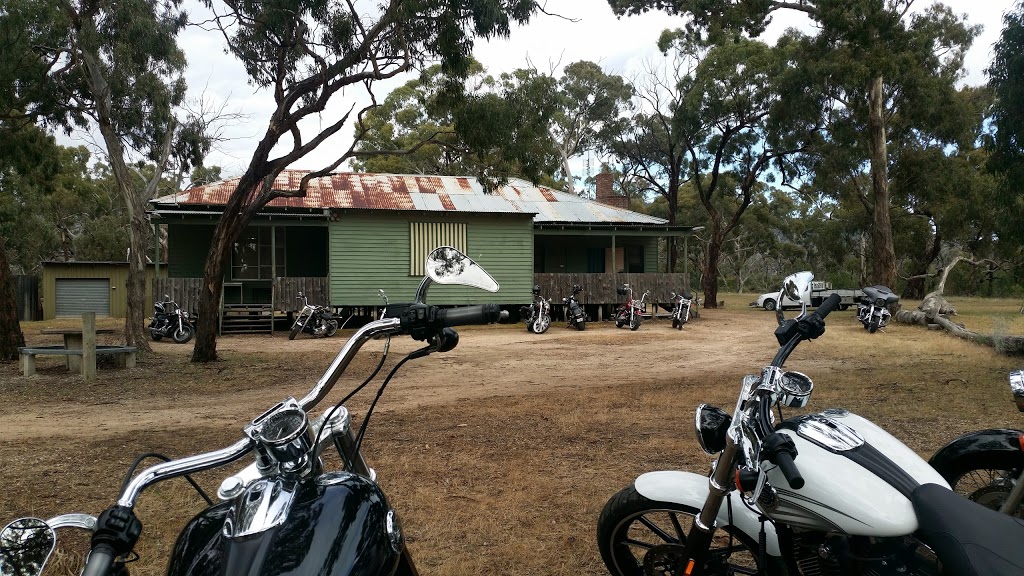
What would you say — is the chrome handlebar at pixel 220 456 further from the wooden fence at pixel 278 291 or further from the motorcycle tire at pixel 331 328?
the wooden fence at pixel 278 291

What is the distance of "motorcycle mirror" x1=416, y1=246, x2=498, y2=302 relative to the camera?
2.02 meters

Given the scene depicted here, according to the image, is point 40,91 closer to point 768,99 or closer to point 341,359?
point 341,359

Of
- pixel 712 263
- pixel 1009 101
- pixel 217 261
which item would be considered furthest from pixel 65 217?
pixel 1009 101

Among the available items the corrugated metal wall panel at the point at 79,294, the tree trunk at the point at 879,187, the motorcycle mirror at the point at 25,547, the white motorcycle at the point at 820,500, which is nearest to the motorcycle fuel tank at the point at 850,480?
the white motorcycle at the point at 820,500

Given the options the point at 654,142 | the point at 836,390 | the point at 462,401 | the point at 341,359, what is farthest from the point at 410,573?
the point at 654,142

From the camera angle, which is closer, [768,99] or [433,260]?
[433,260]

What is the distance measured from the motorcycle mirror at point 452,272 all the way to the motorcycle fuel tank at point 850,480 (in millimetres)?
1001

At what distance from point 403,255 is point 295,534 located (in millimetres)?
18980

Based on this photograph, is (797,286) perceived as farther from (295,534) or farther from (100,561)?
(100,561)

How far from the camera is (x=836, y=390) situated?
28.5 ft

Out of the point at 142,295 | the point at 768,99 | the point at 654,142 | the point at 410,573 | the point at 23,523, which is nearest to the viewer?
the point at 23,523

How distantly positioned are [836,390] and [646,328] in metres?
11.0

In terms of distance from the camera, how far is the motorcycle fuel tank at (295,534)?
4.38ft

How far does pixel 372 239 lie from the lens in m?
19.8
